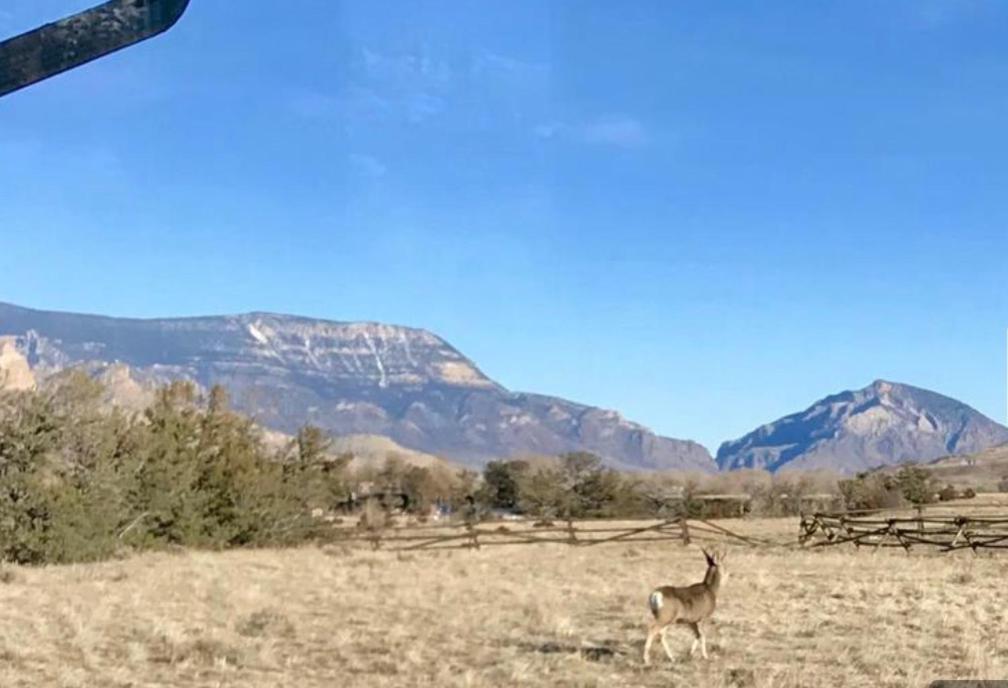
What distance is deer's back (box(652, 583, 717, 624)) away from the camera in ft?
38.1

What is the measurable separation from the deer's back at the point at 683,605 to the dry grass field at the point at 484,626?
1.51ft

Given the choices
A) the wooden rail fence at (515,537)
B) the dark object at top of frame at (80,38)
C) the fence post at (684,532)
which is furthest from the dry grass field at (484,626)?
the dark object at top of frame at (80,38)

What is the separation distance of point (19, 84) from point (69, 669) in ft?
35.6

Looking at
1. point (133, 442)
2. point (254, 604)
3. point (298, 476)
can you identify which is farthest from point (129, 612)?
point (298, 476)

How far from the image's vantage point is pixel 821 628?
13.9m

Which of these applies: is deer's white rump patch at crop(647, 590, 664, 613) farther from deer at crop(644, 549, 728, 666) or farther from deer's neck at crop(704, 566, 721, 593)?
deer's neck at crop(704, 566, 721, 593)

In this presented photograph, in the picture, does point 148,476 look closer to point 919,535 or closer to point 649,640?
point 649,640

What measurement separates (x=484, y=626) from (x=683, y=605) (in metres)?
3.80

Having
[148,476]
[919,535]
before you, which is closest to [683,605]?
[148,476]

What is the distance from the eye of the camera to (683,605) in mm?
11828

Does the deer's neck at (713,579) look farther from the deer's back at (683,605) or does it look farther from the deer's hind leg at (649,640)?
the deer's hind leg at (649,640)

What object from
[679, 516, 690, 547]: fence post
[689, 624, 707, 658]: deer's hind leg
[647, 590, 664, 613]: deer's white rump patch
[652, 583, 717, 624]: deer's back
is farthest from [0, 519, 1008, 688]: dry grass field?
[679, 516, 690, 547]: fence post

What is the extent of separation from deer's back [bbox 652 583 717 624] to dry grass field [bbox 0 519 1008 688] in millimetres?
461

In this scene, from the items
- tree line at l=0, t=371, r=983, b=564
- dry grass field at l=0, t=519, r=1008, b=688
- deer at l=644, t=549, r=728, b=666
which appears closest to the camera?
dry grass field at l=0, t=519, r=1008, b=688
